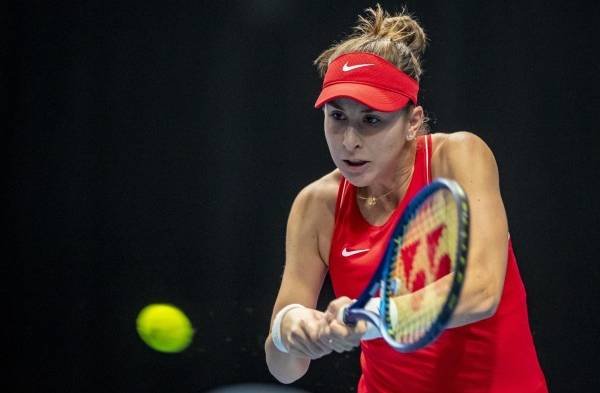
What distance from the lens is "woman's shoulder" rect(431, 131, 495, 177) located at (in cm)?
166

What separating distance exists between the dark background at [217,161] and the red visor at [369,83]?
101cm

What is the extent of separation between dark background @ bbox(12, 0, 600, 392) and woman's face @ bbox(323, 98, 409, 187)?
3.41ft

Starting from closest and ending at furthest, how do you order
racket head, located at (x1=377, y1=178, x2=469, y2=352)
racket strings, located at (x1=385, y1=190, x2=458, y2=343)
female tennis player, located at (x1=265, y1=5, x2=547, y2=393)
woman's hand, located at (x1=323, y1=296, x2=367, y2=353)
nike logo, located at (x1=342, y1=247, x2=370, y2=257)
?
racket head, located at (x1=377, y1=178, x2=469, y2=352)
racket strings, located at (x1=385, y1=190, x2=458, y2=343)
woman's hand, located at (x1=323, y1=296, x2=367, y2=353)
female tennis player, located at (x1=265, y1=5, x2=547, y2=393)
nike logo, located at (x1=342, y1=247, x2=370, y2=257)

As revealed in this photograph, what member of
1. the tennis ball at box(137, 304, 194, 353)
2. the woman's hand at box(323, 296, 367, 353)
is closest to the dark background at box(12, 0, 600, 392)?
the tennis ball at box(137, 304, 194, 353)

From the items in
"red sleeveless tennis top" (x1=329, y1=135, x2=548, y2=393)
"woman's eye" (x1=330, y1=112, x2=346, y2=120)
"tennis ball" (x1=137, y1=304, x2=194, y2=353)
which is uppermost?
"woman's eye" (x1=330, y1=112, x2=346, y2=120)

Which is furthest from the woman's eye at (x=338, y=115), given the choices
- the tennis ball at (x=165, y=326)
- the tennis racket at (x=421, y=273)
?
the tennis ball at (x=165, y=326)

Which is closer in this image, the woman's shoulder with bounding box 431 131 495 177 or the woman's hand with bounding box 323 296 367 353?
the woman's hand with bounding box 323 296 367 353

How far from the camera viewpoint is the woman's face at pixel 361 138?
1.71m

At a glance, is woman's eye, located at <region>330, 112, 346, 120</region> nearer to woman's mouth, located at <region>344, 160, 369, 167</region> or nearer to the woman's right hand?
woman's mouth, located at <region>344, 160, 369, 167</region>

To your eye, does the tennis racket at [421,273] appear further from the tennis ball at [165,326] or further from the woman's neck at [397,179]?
the tennis ball at [165,326]

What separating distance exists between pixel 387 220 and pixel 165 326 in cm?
137

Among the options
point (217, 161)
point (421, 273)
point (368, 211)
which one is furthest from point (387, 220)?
point (217, 161)

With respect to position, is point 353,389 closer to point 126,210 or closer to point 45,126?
point 126,210

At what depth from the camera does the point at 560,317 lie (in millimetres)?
2701
